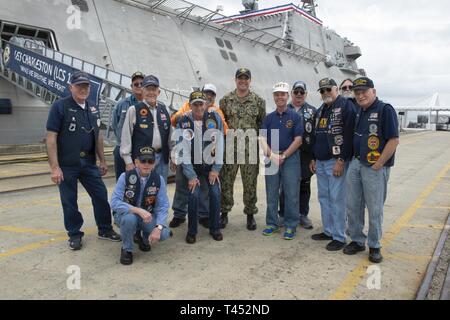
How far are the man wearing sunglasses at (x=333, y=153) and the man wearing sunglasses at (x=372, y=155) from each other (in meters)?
0.18

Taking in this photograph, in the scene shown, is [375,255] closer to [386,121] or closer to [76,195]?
[386,121]

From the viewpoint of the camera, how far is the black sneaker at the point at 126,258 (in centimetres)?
385

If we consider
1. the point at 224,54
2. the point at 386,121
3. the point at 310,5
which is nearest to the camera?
the point at 386,121

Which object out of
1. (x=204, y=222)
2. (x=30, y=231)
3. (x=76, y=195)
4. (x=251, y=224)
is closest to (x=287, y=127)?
(x=251, y=224)

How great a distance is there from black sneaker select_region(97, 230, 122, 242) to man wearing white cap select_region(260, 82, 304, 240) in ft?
6.29

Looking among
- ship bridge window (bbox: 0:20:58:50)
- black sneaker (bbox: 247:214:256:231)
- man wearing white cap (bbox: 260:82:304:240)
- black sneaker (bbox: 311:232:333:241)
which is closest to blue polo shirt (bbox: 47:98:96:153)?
man wearing white cap (bbox: 260:82:304:240)

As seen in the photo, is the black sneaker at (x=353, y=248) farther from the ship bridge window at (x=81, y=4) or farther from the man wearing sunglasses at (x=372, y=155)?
the ship bridge window at (x=81, y=4)

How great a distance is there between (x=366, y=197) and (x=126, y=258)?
267cm

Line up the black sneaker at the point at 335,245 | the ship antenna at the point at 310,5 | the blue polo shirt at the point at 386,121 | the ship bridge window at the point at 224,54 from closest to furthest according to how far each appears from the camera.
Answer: the blue polo shirt at the point at 386,121
the black sneaker at the point at 335,245
the ship bridge window at the point at 224,54
the ship antenna at the point at 310,5

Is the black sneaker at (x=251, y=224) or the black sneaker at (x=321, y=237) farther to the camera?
the black sneaker at (x=251, y=224)

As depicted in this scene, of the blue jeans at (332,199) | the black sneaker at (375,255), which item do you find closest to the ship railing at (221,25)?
the blue jeans at (332,199)

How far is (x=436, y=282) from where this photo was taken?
3488mm

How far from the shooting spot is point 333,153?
14.4 ft

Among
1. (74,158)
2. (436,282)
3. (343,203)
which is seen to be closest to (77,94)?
(74,158)
